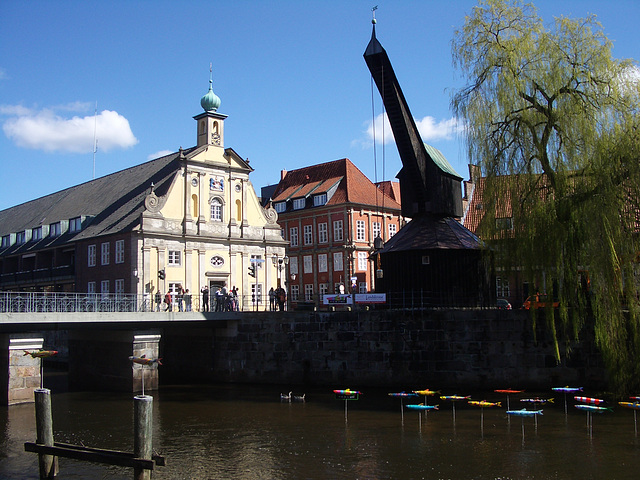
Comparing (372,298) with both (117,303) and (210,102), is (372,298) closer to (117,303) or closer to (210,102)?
(117,303)

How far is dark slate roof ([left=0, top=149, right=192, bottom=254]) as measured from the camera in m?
44.0

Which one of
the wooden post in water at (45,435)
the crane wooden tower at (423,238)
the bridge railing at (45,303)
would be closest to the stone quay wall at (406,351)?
the crane wooden tower at (423,238)

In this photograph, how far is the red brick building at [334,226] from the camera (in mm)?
56906

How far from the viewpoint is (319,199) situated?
195 ft

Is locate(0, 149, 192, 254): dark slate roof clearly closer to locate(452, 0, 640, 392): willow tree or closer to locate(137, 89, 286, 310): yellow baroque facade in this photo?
locate(137, 89, 286, 310): yellow baroque facade

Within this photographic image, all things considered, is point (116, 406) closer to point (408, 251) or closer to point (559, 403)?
point (408, 251)

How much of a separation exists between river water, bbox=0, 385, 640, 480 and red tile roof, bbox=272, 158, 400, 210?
1275 inches

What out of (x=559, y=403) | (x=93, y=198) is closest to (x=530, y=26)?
(x=559, y=403)

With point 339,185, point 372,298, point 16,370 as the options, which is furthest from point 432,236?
point 339,185

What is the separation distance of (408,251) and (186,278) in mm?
16035

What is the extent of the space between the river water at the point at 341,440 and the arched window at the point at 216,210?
18.7m

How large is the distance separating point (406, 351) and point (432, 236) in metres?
6.16

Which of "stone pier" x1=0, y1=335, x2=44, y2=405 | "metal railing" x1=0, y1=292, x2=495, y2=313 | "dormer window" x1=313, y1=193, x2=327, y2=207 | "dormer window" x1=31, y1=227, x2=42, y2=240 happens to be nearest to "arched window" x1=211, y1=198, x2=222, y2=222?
"metal railing" x1=0, y1=292, x2=495, y2=313

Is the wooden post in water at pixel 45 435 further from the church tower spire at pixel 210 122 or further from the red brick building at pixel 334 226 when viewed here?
the red brick building at pixel 334 226
